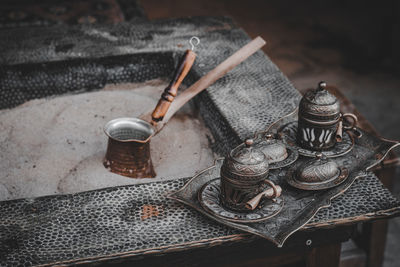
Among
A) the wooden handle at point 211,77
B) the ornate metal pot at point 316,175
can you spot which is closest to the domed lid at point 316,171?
the ornate metal pot at point 316,175

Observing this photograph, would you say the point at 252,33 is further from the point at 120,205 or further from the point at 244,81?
the point at 120,205

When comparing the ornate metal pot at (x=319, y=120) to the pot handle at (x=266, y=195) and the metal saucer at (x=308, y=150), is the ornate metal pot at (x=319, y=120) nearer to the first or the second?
the metal saucer at (x=308, y=150)

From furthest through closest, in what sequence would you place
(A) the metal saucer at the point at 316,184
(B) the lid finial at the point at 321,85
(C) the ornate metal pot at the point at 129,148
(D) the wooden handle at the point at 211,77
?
(D) the wooden handle at the point at 211,77, (C) the ornate metal pot at the point at 129,148, (B) the lid finial at the point at 321,85, (A) the metal saucer at the point at 316,184

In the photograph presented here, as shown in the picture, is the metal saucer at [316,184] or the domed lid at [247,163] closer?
the domed lid at [247,163]

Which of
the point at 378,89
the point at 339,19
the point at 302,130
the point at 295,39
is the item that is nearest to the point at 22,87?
the point at 302,130

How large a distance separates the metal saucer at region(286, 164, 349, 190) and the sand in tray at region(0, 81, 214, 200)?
0.46m

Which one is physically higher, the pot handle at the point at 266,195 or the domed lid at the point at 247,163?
the domed lid at the point at 247,163

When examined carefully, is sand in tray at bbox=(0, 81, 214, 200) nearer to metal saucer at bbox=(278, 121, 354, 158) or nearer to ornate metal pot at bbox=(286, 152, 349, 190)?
metal saucer at bbox=(278, 121, 354, 158)

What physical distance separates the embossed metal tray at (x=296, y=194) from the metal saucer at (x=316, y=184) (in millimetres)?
15

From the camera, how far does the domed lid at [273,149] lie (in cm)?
142

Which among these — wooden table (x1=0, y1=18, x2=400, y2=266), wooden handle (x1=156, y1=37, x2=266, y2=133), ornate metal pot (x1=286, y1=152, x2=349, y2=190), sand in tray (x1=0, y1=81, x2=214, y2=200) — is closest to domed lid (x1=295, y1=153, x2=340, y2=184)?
ornate metal pot (x1=286, y1=152, x2=349, y2=190)

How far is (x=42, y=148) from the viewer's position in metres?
1.92

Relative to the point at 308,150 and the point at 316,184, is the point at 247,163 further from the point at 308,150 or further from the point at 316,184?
the point at 308,150

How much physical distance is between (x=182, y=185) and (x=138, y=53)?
3.31ft
